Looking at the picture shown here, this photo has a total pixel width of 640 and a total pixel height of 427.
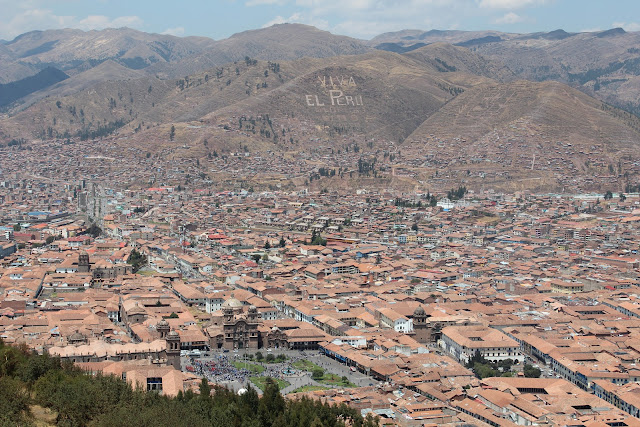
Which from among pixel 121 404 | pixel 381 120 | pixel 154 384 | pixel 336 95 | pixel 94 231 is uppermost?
pixel 336 95

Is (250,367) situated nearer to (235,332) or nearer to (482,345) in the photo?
(235,332)

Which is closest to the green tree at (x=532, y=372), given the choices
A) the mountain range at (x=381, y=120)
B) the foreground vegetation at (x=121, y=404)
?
the foreground vegetation at (x=121, y=404)

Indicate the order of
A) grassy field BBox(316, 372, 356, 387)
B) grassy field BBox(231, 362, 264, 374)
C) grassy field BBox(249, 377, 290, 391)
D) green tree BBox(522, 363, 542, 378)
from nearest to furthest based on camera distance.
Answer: grassy field BBox(249, 377, 290, 391) → grassy field BBox(316, 372, 356, 387) → green tree BBox(522, 363, 542, 378) → grassy field BBox(231, 362, 264, 374)

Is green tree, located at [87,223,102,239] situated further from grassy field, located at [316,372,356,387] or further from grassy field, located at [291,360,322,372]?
grassy field, located at [316,372,356,387]

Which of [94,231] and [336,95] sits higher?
[336,95]

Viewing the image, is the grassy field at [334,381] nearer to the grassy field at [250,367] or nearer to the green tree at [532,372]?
the grassy field at [250,367]

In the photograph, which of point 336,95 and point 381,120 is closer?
point 381,120

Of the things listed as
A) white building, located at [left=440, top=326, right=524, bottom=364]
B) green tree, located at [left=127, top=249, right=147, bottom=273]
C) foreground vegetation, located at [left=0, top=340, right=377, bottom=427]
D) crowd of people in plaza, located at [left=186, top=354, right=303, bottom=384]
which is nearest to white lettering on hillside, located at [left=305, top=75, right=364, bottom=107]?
green tree, located at [left=127, top=249, right=147, bottom=273]

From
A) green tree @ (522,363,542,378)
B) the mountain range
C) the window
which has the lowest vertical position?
green tree @ (522,363,542,378)

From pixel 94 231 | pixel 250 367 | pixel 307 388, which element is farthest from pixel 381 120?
pixel 307 388
